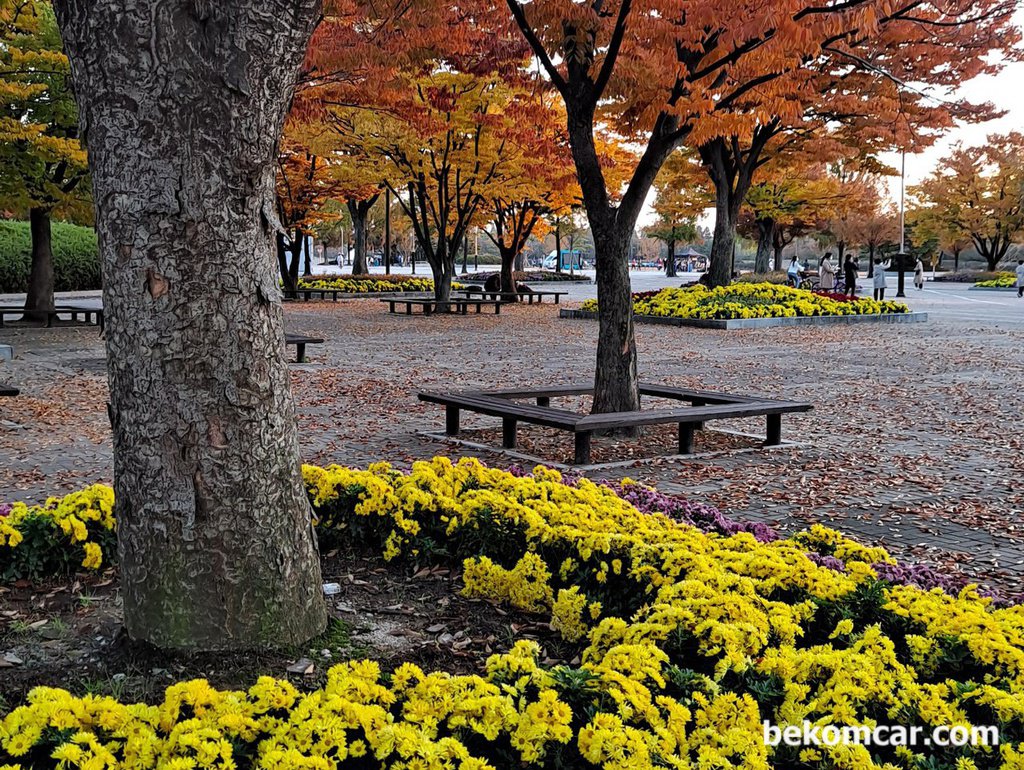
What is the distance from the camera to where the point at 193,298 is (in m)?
3.01

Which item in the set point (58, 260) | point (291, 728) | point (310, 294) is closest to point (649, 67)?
point (291, 728)

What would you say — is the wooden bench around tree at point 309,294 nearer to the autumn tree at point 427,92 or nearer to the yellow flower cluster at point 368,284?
the yellow flower cluster at point 368,284

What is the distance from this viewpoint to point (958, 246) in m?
68.2

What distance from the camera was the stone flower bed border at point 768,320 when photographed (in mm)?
20078

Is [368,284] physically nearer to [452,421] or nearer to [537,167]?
[537,167]

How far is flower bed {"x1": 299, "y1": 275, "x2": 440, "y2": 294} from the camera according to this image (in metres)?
32.5

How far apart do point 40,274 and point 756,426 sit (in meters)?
15.3

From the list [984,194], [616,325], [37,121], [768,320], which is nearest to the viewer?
[616,325]

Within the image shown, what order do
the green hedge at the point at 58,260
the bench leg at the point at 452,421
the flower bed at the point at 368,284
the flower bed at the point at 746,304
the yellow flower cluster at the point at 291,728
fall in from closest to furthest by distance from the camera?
the yellow flower cluster at the point at 291,728
the bench leg at the point at 452,421
the flower bed at the point at 746,304
the green hedge at the point at 58,260
the flower bed at the point at 368,284

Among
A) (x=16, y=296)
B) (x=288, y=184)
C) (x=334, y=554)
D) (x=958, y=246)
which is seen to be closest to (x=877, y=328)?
(x=288, y=184)

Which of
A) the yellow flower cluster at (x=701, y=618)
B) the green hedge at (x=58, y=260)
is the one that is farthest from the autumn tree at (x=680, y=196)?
the yellow flower cluster at (x=701, y=618)

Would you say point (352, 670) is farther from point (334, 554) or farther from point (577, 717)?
point (334, 554)

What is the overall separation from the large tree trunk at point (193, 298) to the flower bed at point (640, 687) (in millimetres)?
582

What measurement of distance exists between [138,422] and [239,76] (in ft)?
3.63
